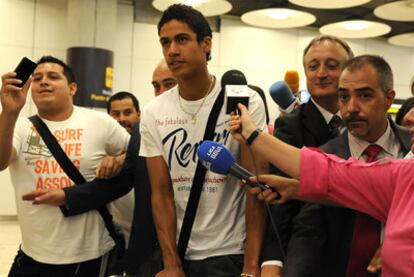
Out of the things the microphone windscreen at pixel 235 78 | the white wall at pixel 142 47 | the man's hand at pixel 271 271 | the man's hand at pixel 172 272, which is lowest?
the man's hand at pixel 172 272

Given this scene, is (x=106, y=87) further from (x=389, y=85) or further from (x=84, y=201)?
(x=389, y=85)

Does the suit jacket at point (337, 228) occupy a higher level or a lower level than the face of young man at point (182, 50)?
lower

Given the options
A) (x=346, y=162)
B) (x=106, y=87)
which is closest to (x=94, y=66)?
(x=106, y=87)

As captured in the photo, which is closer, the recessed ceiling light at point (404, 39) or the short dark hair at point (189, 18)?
the short dark hair at point (189, 18)

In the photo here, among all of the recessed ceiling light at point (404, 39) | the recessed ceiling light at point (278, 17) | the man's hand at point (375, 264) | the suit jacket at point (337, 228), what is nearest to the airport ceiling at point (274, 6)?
the recessed ceiling light at point (404, 39)

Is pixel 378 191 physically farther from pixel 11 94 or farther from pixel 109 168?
pixel 11 94

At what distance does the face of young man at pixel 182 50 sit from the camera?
6.19 ft

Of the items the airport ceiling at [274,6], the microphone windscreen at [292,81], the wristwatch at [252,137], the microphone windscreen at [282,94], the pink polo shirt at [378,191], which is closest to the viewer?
the pink polo shirt at [378,191]

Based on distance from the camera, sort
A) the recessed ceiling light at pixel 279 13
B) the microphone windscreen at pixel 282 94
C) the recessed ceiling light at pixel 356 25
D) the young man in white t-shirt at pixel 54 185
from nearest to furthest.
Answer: the young man in white t-shirt at pixel 54 185 → the microphone windscreen at pixel 282 94 → the recessed ceiling light at pixel 279 13 → the recessed ceiling light at pixel 356 25

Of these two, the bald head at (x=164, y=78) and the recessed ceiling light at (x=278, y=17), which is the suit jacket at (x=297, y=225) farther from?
the recessed ceiling light at (x=278, y=17)

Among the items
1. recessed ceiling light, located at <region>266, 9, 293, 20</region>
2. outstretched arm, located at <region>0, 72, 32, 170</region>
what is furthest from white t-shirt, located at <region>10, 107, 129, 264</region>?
recessed ceiling light, located at <region>266, 9, 293, 20</region>

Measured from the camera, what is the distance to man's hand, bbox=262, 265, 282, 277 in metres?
1.74

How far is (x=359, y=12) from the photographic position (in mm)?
8203

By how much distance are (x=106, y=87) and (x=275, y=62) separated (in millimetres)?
3401
